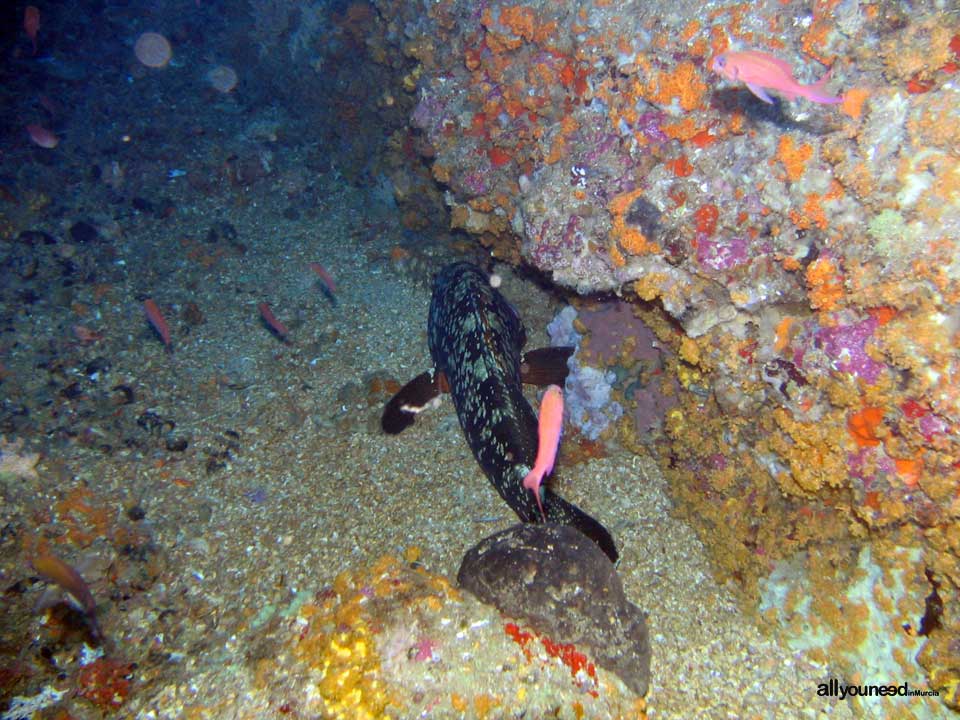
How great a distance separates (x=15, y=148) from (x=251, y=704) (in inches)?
427

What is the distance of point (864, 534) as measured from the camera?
3.38 m

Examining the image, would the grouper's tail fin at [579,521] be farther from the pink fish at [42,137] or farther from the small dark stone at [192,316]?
the pink fish at [42,137]

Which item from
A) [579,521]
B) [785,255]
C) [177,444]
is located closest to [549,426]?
[579,521]

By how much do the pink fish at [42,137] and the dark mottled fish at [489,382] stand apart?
Answer: 795 centimetres

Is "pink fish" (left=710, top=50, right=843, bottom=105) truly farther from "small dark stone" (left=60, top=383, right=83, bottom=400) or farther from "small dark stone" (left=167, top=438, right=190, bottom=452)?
"small dark stone" (left=60, top=383, right=83, bottom=400)

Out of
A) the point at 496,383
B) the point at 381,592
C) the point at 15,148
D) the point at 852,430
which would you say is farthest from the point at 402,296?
the point at 15,148

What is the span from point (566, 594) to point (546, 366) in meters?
3.04

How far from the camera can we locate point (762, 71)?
8.67ft

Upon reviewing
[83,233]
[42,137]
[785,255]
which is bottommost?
Result: [83,233]

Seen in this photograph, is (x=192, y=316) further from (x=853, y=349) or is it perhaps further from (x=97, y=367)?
(x=853, y=349)

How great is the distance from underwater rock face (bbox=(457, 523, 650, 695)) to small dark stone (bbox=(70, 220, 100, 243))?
8.27 meters

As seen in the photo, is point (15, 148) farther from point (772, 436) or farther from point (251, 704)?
point (772, 436)

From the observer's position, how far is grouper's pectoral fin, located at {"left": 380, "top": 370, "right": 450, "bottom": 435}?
549 centimetres

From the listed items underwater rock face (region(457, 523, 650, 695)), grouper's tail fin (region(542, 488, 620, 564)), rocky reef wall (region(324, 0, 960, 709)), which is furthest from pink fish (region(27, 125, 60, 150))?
underwater rock face (region(457, 523, 650, 695))
